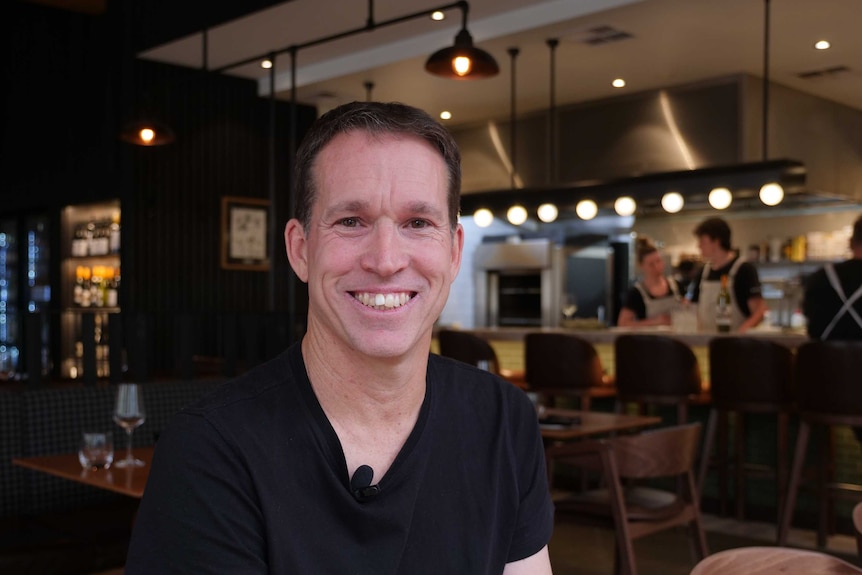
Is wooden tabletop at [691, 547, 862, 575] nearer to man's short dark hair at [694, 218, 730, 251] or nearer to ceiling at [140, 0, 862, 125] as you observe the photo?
ceiling at [140, 0, 862, 125]

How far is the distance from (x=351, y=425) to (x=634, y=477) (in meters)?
2.70

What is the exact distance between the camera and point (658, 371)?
5.64 meters

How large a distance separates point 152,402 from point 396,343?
385cm

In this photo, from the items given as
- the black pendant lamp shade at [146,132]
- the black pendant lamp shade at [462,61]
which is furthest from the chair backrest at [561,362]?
the black pendant lamp shade at [146,132]

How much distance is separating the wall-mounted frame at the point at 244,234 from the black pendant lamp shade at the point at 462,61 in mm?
3568

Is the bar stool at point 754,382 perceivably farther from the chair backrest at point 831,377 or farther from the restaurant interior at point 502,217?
the chair backrest at point 831,377

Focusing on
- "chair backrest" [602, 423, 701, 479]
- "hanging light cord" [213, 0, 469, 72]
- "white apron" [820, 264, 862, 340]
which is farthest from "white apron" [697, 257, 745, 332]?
"chair backrest" [602, 423, 701, 479]

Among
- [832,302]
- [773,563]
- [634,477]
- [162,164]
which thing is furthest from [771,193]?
[162,164]

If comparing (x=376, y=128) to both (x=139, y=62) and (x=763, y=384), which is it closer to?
(x=763, y=384)

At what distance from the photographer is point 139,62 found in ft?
24.8

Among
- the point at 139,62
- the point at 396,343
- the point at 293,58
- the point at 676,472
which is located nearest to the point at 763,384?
the point at 676,472

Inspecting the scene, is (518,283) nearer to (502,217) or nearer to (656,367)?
(502,217)

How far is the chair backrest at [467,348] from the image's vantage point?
6328 millimetres

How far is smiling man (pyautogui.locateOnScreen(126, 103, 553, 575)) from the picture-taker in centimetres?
117
